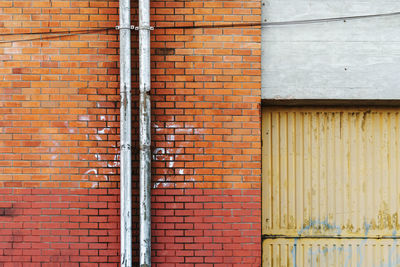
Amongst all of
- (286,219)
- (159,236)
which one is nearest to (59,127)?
(159,236)

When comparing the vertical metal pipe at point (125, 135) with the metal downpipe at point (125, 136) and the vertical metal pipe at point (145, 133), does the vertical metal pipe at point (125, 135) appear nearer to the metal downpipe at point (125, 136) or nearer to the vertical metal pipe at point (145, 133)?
the metal downpipe at point (125, 136)

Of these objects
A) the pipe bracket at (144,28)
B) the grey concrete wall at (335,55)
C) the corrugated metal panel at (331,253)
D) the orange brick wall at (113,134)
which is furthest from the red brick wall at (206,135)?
the corrugated metal panel at (331,253)

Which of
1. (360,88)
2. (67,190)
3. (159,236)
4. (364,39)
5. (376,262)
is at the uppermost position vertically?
(364,39)

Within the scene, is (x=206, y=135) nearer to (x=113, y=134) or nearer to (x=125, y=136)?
(x=125, y=136)

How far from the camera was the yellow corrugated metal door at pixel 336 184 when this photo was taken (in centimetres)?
455

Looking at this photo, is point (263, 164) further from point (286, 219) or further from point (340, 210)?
point (340, 210)

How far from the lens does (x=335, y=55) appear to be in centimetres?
435

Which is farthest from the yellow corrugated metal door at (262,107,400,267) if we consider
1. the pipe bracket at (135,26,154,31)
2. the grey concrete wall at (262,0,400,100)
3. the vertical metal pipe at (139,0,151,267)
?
the pipe bracket at (135,26,154,31)

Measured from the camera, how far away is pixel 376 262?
4.54m

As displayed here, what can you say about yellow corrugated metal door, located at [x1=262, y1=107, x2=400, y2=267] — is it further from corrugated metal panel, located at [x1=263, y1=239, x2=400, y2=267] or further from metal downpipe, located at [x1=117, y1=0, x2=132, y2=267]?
metal downpipe, located at [x1=117, y1=0, x2=132, y2=267]

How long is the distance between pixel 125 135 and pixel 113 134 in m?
0.24

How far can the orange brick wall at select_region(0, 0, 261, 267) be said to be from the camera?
13.9 ft

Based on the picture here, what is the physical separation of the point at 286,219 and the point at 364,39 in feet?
6.94

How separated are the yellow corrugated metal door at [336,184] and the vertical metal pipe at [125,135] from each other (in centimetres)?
150
